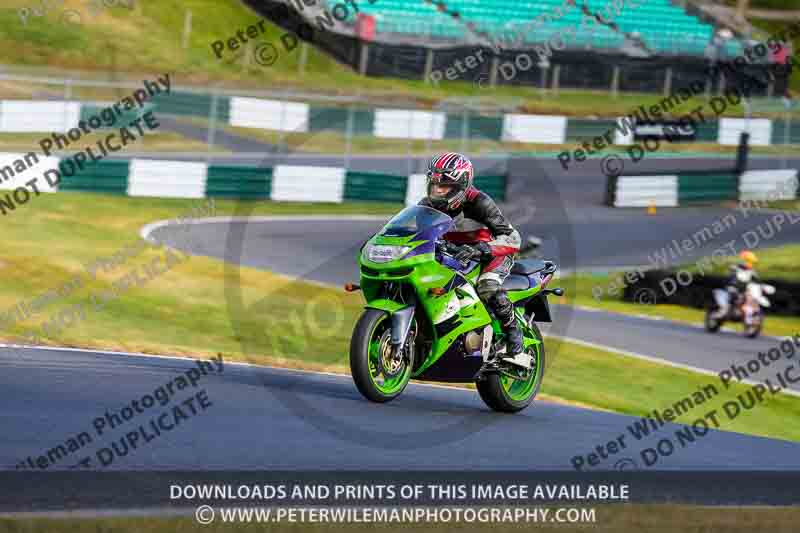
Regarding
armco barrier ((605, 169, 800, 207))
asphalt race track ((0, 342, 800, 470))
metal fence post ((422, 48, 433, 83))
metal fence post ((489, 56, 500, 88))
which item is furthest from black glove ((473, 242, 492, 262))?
metal fence post ((489, 56, 500, 88))

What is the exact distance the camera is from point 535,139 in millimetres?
37188

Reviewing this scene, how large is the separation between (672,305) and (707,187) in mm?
11373

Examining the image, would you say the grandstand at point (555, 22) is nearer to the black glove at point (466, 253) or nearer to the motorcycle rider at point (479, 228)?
the motorcycle rider at point (479, 228)

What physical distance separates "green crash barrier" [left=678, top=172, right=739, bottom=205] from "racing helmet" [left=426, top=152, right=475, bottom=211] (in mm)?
24964

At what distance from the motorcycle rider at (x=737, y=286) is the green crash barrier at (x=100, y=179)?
1253 centimetres

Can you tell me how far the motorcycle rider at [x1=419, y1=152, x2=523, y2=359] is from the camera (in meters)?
8.87

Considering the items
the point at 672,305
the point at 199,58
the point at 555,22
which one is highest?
the point at 555,22

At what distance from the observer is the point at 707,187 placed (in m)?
33.3

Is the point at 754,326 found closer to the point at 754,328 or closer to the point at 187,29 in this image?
the point at 754,328

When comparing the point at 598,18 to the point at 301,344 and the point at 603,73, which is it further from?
the point at 301,344

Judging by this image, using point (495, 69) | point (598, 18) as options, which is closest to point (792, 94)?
point (598, 18)

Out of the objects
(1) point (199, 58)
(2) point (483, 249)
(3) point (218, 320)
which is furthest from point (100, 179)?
(2) point (483, 249)

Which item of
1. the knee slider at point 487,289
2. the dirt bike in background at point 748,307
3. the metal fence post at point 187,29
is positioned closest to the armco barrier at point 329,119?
the metal fence post at point 187,29

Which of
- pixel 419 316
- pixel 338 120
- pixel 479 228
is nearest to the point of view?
pixel 419 316
